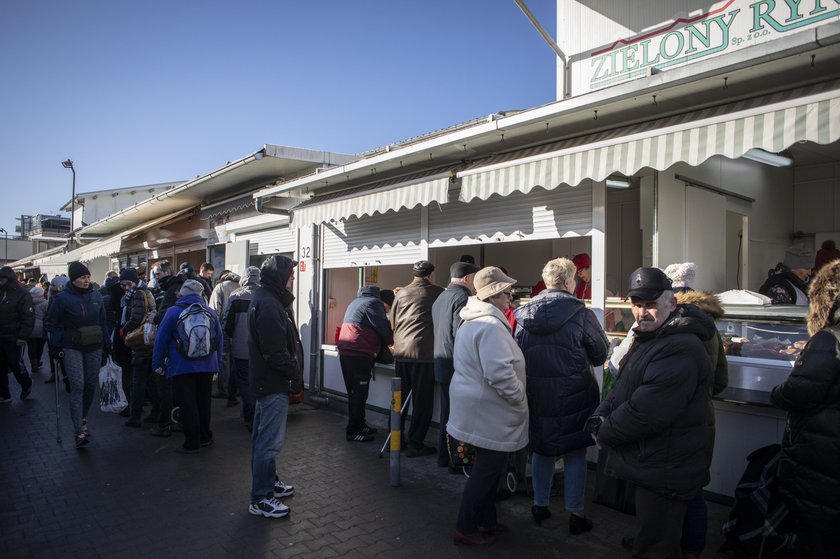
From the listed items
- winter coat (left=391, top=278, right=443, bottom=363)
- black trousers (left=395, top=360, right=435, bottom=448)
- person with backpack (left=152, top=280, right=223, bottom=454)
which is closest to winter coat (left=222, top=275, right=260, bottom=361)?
person with backpack (left=152, top=280, right=223, bottom=454)

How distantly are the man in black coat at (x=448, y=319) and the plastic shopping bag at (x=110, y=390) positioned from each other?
3850 mm

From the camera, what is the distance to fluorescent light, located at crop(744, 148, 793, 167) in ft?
19.8

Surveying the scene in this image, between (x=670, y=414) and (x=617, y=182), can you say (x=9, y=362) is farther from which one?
(x=670, y=414)

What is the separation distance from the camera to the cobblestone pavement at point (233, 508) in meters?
3.61

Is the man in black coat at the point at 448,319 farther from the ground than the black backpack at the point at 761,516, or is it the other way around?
the man in black coat at the point at 448,319

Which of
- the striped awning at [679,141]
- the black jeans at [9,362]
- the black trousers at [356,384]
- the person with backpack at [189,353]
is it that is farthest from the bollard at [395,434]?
the black jeans at [9,362]

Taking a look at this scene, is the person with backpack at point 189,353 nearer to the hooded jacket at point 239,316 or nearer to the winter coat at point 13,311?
the hooded jacket at point 239,316

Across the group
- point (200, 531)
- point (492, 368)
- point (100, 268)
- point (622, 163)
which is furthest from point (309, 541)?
point (100, 268)

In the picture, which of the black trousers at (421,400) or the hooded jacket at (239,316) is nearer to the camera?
the black trousers at (421,400)

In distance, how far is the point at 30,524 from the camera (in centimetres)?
395

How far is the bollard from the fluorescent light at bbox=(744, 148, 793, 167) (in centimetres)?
457

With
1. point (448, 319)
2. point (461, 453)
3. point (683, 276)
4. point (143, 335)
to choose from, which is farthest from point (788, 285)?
point (143, 335)

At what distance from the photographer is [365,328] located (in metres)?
6.16

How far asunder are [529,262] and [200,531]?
7.19 m
